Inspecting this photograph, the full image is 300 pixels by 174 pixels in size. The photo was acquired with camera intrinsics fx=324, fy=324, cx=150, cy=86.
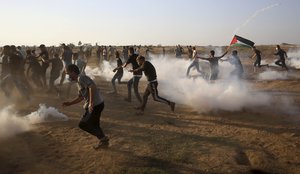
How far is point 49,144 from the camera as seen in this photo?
6793mm

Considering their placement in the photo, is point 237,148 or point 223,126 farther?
point 223,126

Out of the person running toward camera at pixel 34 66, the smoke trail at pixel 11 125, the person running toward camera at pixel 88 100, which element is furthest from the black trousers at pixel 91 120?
the person running toward camera at pixel 34 66

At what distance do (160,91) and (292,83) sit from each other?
5.98m

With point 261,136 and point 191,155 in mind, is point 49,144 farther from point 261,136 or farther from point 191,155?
point 261,136

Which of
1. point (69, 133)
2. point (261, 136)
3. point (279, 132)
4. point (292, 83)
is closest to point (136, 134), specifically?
point (69, 133)

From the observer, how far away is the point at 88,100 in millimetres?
6035

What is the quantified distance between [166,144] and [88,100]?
189cm

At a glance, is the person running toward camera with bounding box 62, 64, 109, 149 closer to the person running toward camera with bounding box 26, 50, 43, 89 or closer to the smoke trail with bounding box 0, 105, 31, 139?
the smoke trail with bounding box 0, 105, 31, 139

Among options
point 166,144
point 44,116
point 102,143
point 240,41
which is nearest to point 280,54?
point 240,41

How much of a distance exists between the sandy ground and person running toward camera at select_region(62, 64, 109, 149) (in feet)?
1.69

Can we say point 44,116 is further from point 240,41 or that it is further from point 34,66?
point 240,41

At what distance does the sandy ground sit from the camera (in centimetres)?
561

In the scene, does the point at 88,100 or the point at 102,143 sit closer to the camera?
the point at 88,100

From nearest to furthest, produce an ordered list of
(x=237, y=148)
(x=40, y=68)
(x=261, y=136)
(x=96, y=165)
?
1. (x=96, y=165)
2. (x=237, y=148)
3. (x=261, y=136)
4. (x=40, y=68)
